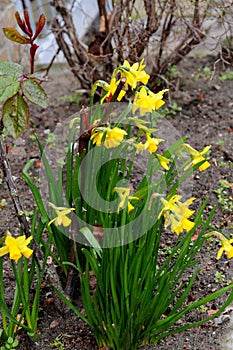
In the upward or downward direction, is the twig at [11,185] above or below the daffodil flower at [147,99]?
below

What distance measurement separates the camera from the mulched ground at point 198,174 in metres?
1.97

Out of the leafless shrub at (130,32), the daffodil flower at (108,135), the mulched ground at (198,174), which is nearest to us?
the daffodil flower at (108,135)

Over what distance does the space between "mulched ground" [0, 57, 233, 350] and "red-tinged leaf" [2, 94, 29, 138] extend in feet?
2.49

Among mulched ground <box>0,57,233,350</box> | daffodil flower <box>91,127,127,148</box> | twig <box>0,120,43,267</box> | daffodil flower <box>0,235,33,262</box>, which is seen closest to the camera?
daffodil flower <box>0,235,33,262</box>

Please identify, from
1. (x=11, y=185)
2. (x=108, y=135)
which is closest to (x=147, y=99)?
(x=108, y=135)

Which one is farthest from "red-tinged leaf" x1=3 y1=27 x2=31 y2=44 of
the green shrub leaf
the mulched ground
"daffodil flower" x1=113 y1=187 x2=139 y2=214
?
the mulched ground

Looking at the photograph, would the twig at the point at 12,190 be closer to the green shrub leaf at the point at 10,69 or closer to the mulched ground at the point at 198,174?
the green shrub leaf at the point at 10,69

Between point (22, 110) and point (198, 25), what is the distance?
1.84 metres

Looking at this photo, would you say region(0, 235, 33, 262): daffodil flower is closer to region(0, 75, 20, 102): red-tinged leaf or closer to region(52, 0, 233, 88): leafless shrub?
region(0, 75, 20, 102): red-tinged leaf

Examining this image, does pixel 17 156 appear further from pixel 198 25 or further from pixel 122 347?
pixel 122 347

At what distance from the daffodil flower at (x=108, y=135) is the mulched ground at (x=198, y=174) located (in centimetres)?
69

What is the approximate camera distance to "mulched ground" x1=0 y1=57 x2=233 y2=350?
1973 millimetres

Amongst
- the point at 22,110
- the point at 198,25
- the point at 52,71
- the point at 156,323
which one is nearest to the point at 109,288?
the point at 156,323

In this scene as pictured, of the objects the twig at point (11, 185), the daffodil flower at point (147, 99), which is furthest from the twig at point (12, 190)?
the daffodil flower at point (147, 99)
